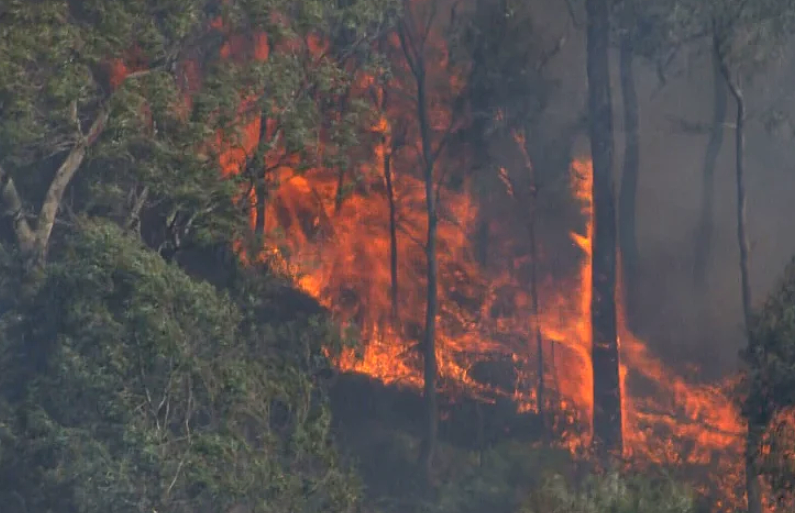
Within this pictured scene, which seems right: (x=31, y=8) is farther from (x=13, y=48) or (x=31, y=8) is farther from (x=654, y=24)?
(x=654, y=24)

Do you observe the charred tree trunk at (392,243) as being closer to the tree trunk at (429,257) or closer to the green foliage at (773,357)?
the tree trunk at (429,257)

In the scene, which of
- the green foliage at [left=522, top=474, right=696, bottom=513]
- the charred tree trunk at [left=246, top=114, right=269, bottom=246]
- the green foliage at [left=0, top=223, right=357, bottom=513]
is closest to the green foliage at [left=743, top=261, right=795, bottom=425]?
the green foliage at [left=522, top=474, right=696, bottom=513]

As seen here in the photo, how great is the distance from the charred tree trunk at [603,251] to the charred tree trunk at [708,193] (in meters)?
1.35

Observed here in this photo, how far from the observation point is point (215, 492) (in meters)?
10.7

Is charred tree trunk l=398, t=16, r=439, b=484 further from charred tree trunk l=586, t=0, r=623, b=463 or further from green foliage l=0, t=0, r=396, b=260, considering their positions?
green foliage l=0, t=0, r=396, b=260

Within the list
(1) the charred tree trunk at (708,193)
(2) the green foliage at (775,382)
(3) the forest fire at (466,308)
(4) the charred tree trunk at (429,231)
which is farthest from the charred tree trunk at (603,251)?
(2) the green foliage at (775,382)

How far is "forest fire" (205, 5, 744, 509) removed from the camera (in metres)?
16.0

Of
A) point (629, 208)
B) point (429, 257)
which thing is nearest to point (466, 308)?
point (429, 257)

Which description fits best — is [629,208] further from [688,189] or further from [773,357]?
[773,357]

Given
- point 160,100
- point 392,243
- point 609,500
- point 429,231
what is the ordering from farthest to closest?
point 392,243 → point 429,231 → point 160,100 → point 609,500

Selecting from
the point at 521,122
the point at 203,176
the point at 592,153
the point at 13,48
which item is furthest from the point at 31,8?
the point at 592,153

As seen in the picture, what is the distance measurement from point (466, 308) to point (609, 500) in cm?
766

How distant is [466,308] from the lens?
1656 cm

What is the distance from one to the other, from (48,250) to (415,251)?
6178 mm
